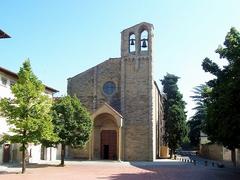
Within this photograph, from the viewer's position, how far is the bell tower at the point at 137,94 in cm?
4453

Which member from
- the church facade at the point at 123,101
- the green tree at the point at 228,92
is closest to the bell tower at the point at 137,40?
the church facade at the point at 123,101

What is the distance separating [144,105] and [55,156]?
43.5 feet

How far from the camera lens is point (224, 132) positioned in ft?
80.0

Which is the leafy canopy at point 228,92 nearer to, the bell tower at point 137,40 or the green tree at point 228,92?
the green tree at point 228,92

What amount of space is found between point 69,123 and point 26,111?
7.41 m

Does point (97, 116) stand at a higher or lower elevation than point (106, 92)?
lower

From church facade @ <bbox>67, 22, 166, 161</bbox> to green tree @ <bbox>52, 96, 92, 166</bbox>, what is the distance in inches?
322

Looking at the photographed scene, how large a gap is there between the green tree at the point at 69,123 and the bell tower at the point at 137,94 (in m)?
9.95

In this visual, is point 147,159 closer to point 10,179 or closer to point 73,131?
point 73,131

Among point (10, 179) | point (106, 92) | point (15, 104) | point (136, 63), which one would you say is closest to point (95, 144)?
point (106, 92)

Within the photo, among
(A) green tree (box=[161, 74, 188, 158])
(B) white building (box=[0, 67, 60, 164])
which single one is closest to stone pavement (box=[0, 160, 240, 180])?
(B) white building (box=[0, 67, 60, 164])

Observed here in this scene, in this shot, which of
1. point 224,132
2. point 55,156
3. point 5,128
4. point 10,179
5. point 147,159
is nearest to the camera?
point 10,179

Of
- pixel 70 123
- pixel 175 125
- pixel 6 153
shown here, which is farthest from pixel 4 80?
pixel 175 125

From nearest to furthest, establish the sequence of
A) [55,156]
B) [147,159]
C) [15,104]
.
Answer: [15,104]
[147,159]
[55,156]
